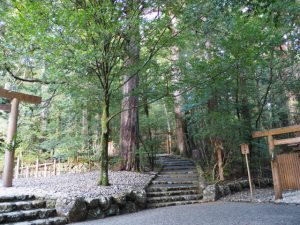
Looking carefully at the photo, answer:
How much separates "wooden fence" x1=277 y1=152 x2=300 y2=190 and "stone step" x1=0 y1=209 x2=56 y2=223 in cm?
741

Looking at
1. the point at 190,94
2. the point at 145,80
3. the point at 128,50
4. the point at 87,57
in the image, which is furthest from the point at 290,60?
the point at 87,57

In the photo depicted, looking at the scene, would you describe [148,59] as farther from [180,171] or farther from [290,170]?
[290,170]

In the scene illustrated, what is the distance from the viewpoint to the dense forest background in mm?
5510

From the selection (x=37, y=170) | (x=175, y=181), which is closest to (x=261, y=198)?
(x=175, y=181)

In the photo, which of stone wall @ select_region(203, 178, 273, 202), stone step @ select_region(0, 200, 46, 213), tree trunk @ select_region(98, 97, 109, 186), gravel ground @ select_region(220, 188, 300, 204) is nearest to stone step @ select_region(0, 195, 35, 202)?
stone step @ select_region(0, 200, 46, 213)

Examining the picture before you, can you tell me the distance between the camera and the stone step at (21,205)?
14.9ft

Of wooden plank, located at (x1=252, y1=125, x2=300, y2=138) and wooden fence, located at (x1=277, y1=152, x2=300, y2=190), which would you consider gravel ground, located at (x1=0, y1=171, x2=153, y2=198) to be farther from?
wooden fence, located at (x1=277, y1=152, x2=300, y2=190)

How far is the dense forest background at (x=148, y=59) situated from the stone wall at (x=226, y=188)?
60 centimetres

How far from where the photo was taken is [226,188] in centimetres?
798

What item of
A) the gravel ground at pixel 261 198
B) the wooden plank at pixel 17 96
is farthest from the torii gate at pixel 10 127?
the gravel ground at pixel 261 198

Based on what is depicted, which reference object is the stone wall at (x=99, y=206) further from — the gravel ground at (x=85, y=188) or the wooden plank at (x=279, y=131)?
the wooden plank at (x=279, y=131)

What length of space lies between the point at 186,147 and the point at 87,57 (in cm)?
984

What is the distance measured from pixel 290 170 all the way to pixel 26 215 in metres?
8.11

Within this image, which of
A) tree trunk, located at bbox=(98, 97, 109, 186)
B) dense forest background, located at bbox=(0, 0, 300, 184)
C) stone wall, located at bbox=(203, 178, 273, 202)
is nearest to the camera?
dense forest background, located at bbox=(0, 0, 300, 184)
